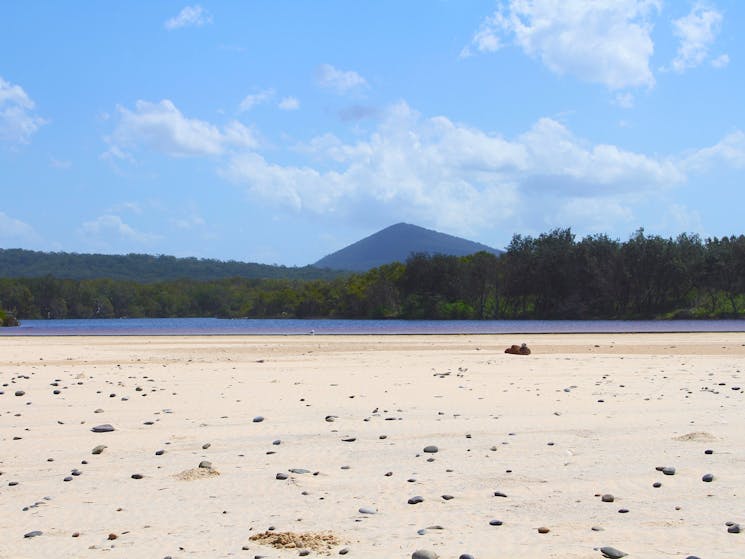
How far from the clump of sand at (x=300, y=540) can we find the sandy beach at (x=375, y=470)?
0.02m

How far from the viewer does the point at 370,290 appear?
395 ft

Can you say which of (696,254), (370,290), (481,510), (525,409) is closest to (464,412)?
(525,409)

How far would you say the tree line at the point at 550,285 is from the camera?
92812mm

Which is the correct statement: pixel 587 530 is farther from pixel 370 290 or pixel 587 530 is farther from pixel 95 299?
pixel 95 299

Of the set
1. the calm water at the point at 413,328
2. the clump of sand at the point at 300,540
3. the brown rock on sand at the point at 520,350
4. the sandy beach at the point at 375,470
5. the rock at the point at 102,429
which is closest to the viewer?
the clump of sand at the point at 300,540

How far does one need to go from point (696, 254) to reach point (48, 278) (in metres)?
117

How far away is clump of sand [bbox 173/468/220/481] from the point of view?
7699mm

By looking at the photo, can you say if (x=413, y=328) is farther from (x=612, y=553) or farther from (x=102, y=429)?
(x=612, y=553)

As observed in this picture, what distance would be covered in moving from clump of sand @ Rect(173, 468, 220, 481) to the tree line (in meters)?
89.6

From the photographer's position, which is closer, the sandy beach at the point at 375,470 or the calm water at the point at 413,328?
the sandy beach at the point at 375,470

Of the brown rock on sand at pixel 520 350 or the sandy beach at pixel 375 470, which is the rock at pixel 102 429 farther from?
the brown rock on sand at pixel 520 350

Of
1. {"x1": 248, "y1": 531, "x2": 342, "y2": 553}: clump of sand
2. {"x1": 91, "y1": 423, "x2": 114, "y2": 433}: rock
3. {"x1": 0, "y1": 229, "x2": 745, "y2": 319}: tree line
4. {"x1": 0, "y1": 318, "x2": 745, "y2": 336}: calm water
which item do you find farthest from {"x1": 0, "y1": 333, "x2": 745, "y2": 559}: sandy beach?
{"x1": 0, "y1": 229, "x2": 745, "y2": 319}: tree line

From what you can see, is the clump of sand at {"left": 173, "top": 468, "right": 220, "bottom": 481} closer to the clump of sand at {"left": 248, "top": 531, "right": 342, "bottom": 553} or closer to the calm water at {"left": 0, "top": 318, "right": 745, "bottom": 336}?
the clump of sand at {"left": 248, "top": 531, "right": 342, "bottom": 553}

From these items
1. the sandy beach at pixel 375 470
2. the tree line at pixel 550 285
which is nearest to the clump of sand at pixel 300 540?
the sandy beach at pixel 375 470
